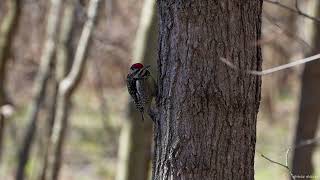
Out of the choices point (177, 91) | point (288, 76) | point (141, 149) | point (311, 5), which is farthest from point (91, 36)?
point (288, 76)

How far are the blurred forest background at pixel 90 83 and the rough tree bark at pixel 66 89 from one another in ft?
0.04

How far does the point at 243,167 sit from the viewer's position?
9.31 ft

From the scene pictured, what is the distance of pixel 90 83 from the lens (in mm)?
16031

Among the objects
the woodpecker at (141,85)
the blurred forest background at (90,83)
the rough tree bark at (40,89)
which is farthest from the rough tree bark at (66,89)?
the woodpecker at (141,85)

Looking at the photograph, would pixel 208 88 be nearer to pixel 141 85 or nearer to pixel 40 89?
pixel 141 85

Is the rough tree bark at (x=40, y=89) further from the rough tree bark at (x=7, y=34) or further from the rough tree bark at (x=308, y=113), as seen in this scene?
the rough tree bark at (x=308, y=113)

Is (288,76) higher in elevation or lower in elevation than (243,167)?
higher

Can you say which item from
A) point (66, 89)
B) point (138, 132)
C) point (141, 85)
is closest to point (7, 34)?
point (66, 89)

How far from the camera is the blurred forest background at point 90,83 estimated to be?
6.76 metres

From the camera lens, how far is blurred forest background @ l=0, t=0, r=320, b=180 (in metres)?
6.76

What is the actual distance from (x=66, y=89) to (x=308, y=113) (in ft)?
8.14

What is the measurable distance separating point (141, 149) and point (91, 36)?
62.9 inches

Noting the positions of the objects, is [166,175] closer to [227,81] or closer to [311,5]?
[227,81]

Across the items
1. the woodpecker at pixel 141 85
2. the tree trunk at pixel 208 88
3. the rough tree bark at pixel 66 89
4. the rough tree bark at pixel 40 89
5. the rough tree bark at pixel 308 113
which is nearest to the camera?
the tree trunk at pixel 208 88
